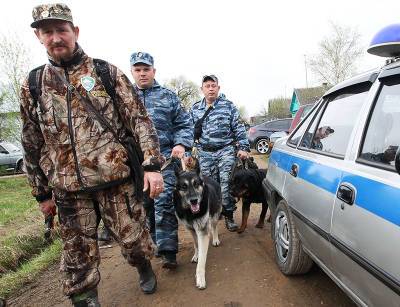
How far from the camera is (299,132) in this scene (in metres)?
3.77

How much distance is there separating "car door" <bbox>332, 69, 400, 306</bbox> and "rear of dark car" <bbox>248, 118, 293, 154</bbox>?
16222 mm

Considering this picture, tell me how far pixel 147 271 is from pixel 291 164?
1.69 m

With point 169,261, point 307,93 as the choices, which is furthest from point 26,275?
point 307,93

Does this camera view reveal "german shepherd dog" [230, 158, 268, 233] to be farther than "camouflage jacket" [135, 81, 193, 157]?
Yes

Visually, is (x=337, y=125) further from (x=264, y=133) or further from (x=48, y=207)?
(x=264, y=133)

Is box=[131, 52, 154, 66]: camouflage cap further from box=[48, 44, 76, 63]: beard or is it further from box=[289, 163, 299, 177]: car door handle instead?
box=[289, 163, 299, 177]: car door handle

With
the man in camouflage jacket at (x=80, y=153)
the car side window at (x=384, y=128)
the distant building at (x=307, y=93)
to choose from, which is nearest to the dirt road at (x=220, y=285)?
the man in camouflage jacket at (x=80, y=153)

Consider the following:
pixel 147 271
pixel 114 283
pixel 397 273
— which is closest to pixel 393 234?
pixel 397 273

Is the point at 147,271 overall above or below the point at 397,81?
below

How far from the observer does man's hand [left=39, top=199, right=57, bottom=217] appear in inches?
120

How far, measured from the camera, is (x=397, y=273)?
1.65 metres

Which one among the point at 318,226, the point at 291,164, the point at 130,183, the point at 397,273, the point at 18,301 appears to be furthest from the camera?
the point at 18,301

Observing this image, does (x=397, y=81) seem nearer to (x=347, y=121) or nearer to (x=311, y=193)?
(x=347, y=121)

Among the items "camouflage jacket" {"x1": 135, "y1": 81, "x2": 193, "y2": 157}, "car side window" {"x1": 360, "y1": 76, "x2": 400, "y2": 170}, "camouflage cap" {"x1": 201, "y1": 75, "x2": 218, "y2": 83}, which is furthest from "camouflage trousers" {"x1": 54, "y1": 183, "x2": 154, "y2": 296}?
"camouflage cap" {"x1": 201, "y1": 75, "x2": 218, "y2": 83}
